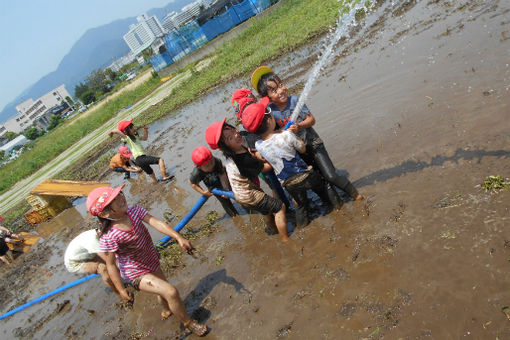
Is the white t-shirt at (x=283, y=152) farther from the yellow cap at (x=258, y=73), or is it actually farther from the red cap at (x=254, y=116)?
the yellow cap at (x=258, y=73)

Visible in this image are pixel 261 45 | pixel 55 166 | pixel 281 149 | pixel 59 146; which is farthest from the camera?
pixel 59 146

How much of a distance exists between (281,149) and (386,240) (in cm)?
154

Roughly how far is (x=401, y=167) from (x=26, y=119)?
575 feet

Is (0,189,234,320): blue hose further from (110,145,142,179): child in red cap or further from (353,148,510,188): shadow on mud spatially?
(110,145,142,179): child in red cap

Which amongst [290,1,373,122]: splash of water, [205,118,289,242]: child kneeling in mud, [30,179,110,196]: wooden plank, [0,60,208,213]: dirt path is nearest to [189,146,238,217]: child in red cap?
[205,118,289,242]: child kneeling in mud

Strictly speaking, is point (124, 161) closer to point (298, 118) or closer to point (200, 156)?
point (200, 156)

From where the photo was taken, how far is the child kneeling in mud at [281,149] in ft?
12.2

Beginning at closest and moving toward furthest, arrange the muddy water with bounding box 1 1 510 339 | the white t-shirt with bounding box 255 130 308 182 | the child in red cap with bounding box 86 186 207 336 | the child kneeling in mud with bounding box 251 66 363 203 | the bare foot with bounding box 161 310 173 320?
the muddy water with bounding box 1 1 510 339
the child in red cap with bounding box 86 186 207 336
the white t-shirt with bounding box 255 130 308 182
the child kneeling in mud with bounding box 251 66 363 203
the bare foot with bounding box 161 310 173 320

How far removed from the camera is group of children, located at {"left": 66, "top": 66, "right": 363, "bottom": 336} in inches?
136

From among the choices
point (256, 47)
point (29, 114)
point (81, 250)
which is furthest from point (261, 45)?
point (29, 114)

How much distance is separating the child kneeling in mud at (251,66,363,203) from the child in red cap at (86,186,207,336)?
6.31 feet

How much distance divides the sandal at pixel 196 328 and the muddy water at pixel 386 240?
159mm

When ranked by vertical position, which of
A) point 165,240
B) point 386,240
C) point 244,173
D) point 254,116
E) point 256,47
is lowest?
point 386,240

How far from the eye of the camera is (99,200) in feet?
10.6
